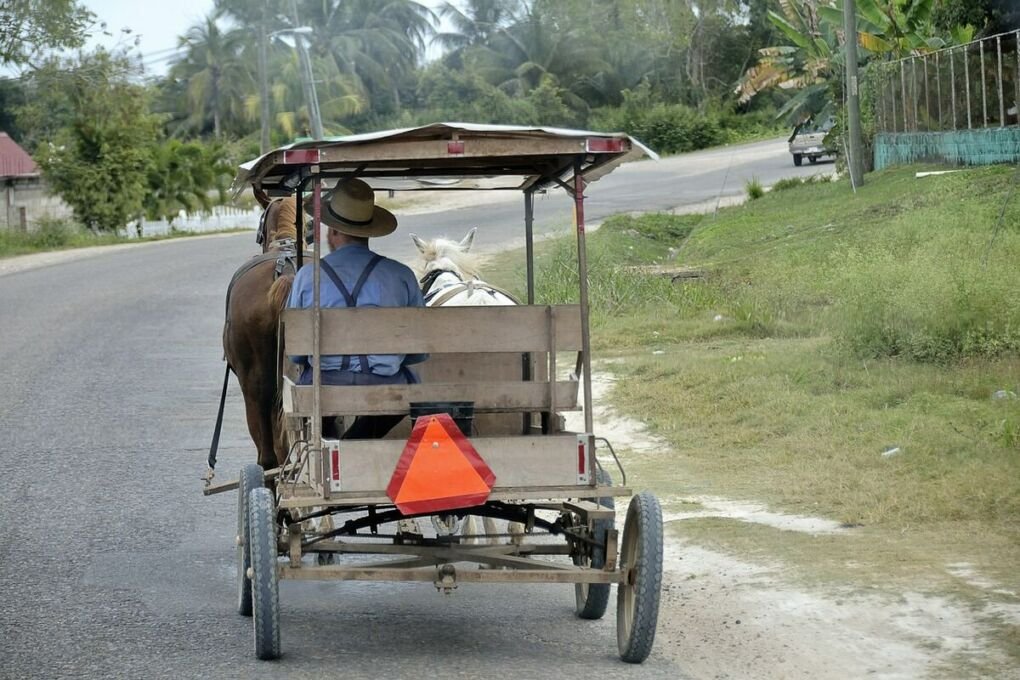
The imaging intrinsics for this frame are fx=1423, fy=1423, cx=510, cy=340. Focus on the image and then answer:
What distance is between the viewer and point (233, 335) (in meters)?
7.98

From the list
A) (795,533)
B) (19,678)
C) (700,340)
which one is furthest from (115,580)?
(700,340)

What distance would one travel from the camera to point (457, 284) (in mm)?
8016

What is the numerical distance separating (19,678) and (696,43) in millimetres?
58997

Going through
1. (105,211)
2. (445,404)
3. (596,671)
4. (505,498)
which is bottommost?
(596,671)

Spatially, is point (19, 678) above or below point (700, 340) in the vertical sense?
below

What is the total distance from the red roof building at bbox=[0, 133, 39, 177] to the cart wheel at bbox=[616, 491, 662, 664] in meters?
39.5

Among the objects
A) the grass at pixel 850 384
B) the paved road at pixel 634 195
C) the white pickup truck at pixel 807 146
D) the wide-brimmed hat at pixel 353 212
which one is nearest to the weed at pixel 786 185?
the paved road at pixel 634 195

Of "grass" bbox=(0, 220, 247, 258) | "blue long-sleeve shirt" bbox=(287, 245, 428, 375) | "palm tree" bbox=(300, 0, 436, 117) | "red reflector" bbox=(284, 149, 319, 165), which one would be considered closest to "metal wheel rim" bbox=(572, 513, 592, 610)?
"blue long-sleeve shirt" bbox=(287, 245, 428, 375)

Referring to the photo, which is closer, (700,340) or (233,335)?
(233,335)

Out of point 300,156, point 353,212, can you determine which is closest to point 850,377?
point 353,212

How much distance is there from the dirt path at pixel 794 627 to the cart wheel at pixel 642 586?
23cm

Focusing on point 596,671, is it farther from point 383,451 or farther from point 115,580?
point 115,580

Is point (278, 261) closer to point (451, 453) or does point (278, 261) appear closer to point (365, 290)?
point (365, 290)

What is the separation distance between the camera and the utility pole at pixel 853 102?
2625 centimetres
